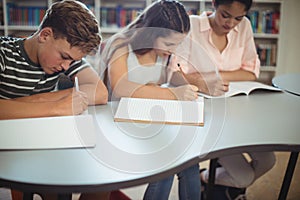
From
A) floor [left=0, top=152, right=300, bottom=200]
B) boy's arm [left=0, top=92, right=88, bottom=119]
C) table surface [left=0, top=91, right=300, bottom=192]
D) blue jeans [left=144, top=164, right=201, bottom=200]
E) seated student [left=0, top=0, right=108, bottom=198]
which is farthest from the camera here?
floor [left=0, top=152, right=300, bottom=200]

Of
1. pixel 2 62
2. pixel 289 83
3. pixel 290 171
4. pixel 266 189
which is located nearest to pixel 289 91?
pixel 289 83

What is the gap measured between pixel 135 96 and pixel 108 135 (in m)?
0.31

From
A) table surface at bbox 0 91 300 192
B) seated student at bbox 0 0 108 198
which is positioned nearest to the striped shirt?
seated student at bbox 0 0 108 198

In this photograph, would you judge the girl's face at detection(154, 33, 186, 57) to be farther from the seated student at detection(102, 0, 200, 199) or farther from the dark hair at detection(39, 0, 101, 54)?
the dark hair at detection(39, 0, 101, 54)

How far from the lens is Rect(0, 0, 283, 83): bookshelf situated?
3.31 metres

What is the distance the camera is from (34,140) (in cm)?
84

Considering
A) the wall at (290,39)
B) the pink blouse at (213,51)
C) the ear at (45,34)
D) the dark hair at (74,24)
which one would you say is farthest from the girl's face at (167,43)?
the wall at (290,39)

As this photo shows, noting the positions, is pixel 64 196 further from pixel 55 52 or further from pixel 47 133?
pixel 55 52

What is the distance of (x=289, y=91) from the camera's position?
4.65ft

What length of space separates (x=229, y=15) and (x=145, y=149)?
36.3 inches

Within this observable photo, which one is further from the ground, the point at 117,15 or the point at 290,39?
the point at 117,15

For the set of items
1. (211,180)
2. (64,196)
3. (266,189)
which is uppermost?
(64,196)

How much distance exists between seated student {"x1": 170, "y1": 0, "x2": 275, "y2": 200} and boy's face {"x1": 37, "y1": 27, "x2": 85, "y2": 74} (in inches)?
20.2

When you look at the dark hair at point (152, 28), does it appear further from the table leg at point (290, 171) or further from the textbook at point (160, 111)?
the table leg at point (290, 171)
